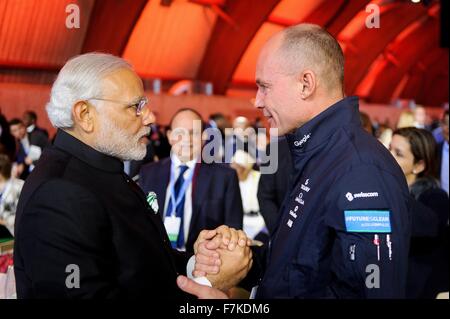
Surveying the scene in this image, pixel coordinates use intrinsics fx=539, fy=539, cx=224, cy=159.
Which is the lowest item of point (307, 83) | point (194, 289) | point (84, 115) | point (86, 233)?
point (194, 289)

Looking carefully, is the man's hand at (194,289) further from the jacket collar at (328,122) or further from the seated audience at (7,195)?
the seated audience at (7,195)

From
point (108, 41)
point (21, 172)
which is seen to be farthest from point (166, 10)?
point (21, 172)

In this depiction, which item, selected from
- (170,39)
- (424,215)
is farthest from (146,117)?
(170,39)

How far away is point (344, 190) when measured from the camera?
1682 mm

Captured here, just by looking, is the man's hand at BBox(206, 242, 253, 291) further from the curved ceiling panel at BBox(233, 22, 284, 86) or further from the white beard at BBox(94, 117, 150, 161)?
the curved ceiling panel at BBox(233, 22, 284, 86)

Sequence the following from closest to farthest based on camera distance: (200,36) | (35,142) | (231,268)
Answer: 1. (231,268)
2. (35,142)
3. (200,36)

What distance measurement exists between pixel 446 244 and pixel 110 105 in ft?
8.07

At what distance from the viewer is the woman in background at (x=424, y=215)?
3109 mm

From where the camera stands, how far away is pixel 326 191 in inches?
68.8

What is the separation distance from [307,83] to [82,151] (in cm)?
84

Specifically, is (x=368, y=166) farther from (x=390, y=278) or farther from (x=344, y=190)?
(x=390, y=278)

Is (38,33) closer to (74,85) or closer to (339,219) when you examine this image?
(74,85)

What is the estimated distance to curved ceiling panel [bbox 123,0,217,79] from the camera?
17.1 m

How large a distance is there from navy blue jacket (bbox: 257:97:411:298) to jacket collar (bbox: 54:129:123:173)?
676mm
